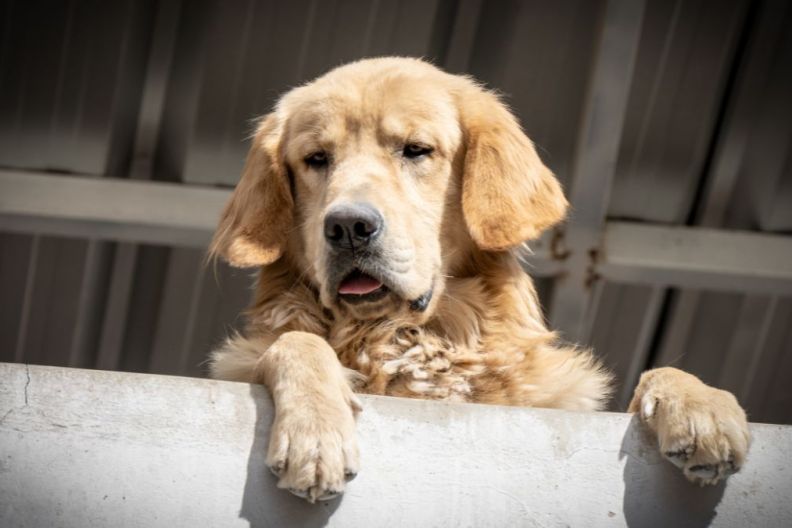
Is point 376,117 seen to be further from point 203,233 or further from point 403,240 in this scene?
point 203,233

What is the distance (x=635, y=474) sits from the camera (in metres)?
2.69

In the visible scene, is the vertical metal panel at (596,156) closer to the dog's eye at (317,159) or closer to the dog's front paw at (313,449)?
the dog's eye at (317,159)

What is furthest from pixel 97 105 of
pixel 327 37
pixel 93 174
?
pixel 327 37

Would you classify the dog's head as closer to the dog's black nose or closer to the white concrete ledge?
A: the dog's black nose

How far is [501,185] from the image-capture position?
343 centimetres

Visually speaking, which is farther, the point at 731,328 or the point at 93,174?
the point at 731,328

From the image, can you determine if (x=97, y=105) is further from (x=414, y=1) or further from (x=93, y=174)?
(x=414, y=1)

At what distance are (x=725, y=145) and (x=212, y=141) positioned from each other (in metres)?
2.60

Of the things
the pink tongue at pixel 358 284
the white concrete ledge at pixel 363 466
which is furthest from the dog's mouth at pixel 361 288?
the white concrete ledge at pixel 363 466

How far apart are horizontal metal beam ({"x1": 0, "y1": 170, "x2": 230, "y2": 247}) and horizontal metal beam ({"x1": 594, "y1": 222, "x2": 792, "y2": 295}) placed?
2002mm

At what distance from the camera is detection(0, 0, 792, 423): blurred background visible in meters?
4.97

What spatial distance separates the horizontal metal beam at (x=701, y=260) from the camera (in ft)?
17.0

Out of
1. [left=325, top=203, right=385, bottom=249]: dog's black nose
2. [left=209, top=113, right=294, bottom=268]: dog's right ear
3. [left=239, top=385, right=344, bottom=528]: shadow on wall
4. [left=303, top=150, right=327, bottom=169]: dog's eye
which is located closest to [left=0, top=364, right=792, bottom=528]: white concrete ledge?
[left=239, top=385, right=344, bottom=528]: shadow on wall

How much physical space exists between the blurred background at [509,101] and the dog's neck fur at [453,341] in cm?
175
